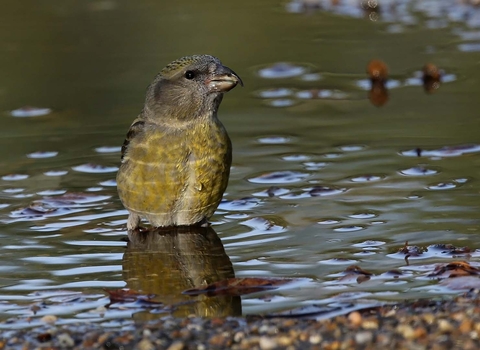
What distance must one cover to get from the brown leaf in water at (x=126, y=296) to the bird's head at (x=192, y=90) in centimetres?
169

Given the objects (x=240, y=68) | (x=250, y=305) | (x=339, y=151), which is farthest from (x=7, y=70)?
(x=250, y=305)

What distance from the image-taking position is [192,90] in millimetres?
6980

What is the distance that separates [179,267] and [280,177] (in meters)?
1.96

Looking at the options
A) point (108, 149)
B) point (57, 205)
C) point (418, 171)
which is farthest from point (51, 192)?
point (418, 171)

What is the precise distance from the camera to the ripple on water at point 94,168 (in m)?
8.36

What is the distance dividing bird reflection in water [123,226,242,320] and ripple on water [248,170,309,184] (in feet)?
3.43

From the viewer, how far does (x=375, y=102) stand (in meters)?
10.3

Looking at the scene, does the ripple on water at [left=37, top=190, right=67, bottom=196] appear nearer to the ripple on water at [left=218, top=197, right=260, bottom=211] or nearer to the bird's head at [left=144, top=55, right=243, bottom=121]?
the bird's head at [left=144, top=55, right=243, bottom=121]

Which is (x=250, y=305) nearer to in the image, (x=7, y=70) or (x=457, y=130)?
A: (x=457, y=130)

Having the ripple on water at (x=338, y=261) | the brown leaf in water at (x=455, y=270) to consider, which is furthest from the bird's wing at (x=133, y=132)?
the brown leaf in water at (x=455, y=270)

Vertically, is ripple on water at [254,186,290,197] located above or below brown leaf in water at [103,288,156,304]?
above

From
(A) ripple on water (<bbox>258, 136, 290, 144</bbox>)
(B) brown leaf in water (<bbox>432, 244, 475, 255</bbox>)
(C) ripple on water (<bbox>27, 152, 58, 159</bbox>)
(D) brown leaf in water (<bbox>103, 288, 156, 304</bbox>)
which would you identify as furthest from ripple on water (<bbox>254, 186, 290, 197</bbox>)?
(C) ripple on water (<bbox>27, 152, 58, 159</bbox>)

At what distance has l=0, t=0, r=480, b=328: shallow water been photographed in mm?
5805

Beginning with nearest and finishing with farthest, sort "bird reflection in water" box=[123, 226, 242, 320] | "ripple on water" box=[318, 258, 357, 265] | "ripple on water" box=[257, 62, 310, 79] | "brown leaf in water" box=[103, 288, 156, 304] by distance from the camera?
"bird reflection in water" box=[123, 226, 242, 320] < "brown leaf in water" box=[103, 288, 156, 304] < "ripple on water" box=[318, 258, 357, 265] < "ripple on water" box=[257, 62, 310, 79]
